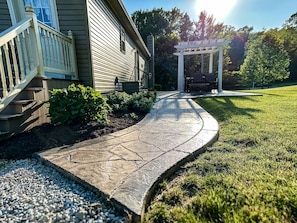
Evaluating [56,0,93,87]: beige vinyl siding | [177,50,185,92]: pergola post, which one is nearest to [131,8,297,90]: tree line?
[177,50,185,92]: pergola post

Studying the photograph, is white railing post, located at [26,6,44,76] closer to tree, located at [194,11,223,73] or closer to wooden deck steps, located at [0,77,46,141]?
wooden deck steps, located at [0,77,46,141]

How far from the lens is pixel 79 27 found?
416cm

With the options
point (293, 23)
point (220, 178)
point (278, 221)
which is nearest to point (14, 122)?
point (220, 178)

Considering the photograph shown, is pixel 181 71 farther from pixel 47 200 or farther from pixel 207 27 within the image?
pixel 207 27

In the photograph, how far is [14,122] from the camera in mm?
2570

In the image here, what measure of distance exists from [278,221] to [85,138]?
231cm

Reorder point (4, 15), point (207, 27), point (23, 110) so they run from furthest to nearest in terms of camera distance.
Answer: point (207, 27)
point (4, 15)
point (23, 110)

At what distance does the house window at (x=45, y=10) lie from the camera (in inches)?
159

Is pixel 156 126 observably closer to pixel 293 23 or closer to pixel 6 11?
pixel 6 11

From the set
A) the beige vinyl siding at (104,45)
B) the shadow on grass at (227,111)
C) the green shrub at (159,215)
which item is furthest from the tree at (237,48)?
the green shrub at (159,215)

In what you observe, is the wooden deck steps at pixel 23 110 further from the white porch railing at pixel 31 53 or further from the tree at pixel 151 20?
the tree at pixel 151 20

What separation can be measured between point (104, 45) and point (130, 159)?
14.4ft

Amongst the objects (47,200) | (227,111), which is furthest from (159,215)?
(227,111)

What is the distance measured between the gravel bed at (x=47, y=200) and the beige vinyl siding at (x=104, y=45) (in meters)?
3.18
